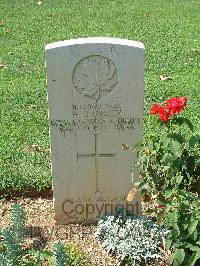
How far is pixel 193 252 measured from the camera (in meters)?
3.63

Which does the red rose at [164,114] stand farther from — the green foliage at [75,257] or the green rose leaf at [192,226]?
the green foliage at [75,257]

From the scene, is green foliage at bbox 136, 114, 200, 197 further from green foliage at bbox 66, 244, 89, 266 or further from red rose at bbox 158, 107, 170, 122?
green foliage at bbox 66, 244, 89, 266

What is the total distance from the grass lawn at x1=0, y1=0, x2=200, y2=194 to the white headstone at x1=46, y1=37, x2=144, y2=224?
63 centimetres

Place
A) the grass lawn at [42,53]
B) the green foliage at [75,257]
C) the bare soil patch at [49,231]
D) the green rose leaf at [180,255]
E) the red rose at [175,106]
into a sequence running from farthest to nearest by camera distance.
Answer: the grass lawn at [42,53]
the bare soil patch at [49,231]
the green foliage at [75,257]
the green rose leaf at [180,255]
the red rose at [175,106]

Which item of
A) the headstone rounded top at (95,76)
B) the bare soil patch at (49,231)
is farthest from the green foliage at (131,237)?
the headstone rounded top at (95,76)

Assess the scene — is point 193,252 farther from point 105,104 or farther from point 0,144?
point 0,144

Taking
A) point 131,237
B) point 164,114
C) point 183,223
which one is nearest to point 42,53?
point 131,237

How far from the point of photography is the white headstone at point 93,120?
3.80 metres

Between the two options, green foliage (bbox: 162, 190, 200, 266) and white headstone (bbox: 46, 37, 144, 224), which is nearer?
green foliage (bbox: 162, 190, 200, 266)

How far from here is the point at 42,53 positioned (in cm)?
856

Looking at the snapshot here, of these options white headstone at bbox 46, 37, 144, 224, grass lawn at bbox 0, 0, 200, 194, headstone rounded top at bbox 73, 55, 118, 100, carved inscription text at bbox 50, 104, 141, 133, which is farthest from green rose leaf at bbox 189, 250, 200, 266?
grass lawn at bbox 0, 0, 200, 194

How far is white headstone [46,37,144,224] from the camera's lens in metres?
3.80

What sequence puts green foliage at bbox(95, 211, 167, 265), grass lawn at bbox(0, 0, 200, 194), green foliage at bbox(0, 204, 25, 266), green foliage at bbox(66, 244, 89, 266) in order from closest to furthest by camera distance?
1. green foliage at bbox(0, 204, 25, 266)
2. green foliage at bbox(66, 244, 89, 266)
3. green foliage at bbox(95, 211, 167, 265)
4. grass lawn at bbox(0, 0, 200, 194)

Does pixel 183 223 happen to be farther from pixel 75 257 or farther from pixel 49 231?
pixel 49 231
